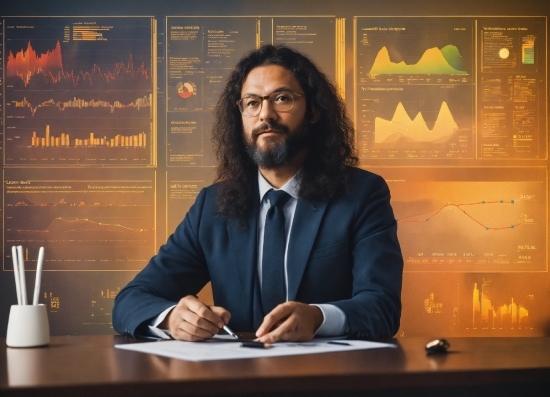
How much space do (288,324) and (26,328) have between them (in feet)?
1.80

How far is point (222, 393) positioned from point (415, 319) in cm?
286

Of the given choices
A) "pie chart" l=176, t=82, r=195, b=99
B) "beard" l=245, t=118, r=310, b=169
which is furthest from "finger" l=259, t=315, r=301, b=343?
"pie chart" l=176, t=82, r=195, b=99

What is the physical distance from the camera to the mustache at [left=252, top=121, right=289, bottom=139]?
7.74 feet

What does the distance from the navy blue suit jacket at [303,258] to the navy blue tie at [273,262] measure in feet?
0.08

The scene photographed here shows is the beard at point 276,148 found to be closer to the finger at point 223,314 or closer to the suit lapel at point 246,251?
the suit lapel at point 246,251

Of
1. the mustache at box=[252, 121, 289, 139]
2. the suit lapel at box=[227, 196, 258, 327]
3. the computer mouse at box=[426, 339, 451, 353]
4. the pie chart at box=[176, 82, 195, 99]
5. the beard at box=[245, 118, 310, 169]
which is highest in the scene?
the pie chart at box=[176, 82, 195, 99]

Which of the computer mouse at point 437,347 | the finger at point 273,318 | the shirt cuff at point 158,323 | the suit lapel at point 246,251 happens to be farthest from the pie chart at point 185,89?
the computer mouse at point 437,347

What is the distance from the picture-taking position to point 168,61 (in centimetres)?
388

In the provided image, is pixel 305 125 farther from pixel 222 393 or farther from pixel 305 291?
pixel 222 393

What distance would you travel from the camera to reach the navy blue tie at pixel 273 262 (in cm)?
214

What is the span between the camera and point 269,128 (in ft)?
7.73

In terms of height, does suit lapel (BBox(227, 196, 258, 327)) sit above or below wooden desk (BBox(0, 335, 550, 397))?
above

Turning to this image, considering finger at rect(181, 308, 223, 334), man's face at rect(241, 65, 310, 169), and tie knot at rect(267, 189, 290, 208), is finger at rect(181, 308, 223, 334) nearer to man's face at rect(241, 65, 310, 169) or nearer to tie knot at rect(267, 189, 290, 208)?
tie knot at rect(267, 189, 290, 208)

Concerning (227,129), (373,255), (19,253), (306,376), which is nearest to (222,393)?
(306,376)
